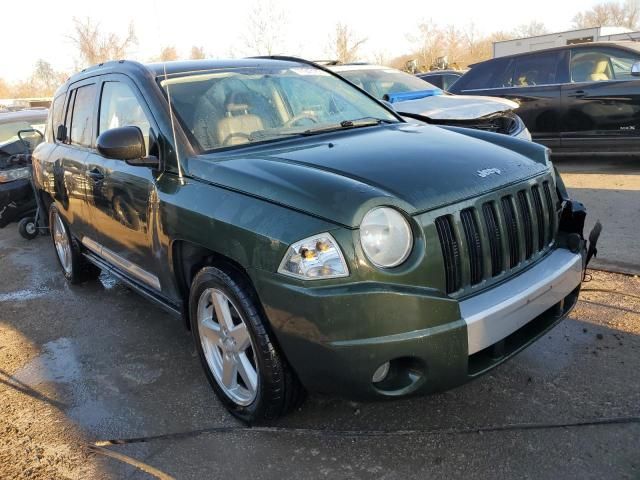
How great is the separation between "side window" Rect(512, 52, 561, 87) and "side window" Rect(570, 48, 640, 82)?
0.90 feet

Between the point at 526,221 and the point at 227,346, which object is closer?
the point at 526,221

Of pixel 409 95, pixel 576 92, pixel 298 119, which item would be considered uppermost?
pixel 298 119

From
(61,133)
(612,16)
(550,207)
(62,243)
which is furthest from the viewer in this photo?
(612,16)

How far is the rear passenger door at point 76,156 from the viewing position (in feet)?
A: 14.2

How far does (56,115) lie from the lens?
5.28 metres

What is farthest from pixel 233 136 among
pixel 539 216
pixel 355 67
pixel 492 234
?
pixel 355 67

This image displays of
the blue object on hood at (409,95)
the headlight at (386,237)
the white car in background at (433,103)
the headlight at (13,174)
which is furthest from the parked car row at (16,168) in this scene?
the headlight at (386,237)

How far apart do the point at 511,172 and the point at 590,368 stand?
122 centimetres

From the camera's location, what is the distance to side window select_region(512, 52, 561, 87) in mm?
8562

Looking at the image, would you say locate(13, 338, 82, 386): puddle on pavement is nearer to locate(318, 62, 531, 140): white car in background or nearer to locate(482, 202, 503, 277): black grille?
locate(482, 202, 503, 277): black grille

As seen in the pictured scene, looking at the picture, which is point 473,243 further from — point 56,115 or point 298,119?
point 56,115

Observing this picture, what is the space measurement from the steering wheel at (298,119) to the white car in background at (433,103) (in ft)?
6.58

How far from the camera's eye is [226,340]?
291 centimetres

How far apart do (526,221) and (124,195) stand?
2353 millimetres
